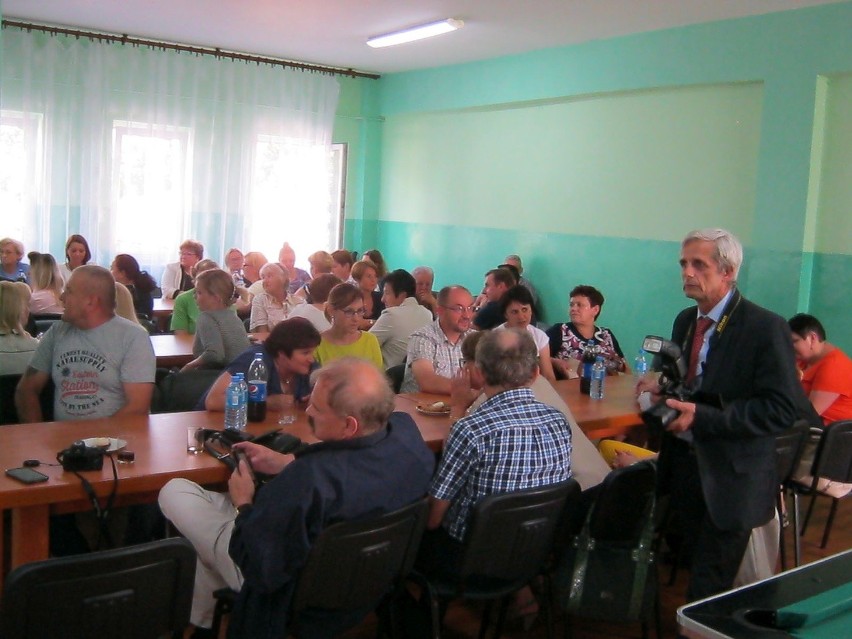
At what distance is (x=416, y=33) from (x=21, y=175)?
13.4 ft

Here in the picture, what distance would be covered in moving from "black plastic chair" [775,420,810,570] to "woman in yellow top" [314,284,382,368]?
184cm

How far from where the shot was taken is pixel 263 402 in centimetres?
334

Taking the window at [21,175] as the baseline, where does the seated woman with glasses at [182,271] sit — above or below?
below

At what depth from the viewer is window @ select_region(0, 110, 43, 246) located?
27.0 ft

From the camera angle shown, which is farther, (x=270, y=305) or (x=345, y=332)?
(x=270, y=305)

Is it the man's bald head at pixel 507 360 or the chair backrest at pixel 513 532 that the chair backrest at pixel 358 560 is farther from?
the man's bald head at pixel 507 360

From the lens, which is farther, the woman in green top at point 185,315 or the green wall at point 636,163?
the green wall at point 636,163

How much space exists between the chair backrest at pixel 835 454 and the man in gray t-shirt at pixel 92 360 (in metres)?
2.95

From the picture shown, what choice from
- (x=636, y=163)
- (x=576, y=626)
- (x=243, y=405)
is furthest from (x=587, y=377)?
(x=636, y=163)

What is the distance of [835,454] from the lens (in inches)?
154

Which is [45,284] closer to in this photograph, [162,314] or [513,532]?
[162,314]

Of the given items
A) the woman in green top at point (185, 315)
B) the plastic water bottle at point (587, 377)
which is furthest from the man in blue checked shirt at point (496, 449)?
the woman in green top at point (185, 315)

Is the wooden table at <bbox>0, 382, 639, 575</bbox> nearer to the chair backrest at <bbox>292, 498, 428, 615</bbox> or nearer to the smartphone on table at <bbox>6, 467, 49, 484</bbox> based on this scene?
the smartphone on table at <bbox>6, 467, 49, 484</bbox>

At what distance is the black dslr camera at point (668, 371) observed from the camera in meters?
2.85
